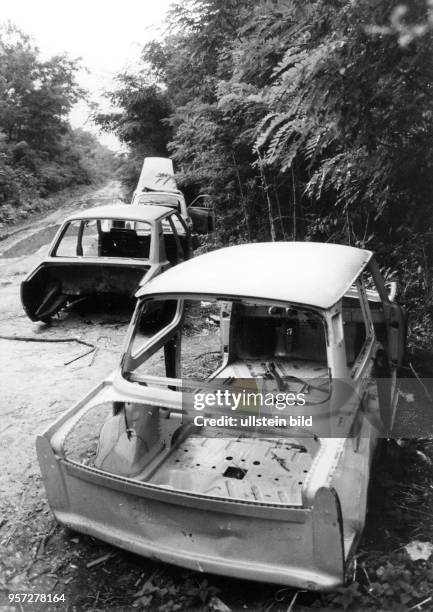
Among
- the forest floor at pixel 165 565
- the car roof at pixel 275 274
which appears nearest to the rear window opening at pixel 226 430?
the car roof at pixel 275 274

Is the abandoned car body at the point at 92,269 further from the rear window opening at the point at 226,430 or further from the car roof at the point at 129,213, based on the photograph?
the rear window opening at the point at 226,430

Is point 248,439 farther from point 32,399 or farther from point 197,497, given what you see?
point 32,399

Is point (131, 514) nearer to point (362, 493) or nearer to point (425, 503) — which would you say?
point (362, 493)

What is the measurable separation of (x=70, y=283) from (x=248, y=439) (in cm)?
469

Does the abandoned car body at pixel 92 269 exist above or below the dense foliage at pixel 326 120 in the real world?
below

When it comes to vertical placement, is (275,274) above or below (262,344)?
above

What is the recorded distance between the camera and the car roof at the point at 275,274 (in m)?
3.14

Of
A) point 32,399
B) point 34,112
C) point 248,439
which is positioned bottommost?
point 32,399

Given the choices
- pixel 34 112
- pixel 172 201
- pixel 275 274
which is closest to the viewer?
pixel 275 274

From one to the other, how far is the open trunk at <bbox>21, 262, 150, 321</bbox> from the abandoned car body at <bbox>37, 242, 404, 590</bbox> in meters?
2.99

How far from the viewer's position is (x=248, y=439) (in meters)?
4.03

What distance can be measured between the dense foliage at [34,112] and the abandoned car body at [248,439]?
21844 mm

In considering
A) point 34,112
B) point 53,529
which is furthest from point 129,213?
point 34,112

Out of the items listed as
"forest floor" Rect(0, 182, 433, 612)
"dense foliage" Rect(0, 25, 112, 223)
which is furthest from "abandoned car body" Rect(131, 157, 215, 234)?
"dense foliage" Rect(0, 25, 112, 223)
